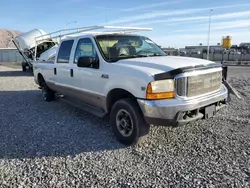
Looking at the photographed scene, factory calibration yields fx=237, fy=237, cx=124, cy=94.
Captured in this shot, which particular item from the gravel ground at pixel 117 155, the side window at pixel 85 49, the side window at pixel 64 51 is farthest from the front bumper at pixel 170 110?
the side window at pixel 64 51

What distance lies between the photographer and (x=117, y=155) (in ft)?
12.8

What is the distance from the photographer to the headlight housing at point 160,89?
3.63 m

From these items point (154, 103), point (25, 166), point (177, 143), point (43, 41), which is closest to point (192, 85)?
point (154, 103)

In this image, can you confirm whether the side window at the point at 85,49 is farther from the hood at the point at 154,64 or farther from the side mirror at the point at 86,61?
the hood at the point at 154,64

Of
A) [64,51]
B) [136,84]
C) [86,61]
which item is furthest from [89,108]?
[64,51]

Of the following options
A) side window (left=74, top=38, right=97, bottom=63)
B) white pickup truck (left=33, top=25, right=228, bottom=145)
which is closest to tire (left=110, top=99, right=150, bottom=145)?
white pickup truck (left=33, top=25, right=228, bottom=145)

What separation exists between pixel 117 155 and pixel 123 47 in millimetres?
2284

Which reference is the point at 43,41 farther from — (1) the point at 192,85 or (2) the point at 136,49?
(1) the point at 192,85

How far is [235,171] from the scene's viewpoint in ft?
10.8

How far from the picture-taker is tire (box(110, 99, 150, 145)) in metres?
3.97

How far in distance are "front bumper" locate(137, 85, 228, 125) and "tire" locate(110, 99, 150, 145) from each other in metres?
0.21

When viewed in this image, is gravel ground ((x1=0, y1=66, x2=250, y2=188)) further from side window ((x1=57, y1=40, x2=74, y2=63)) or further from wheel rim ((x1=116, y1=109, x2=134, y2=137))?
side window ((x1=57, y1=40, x2=74, y2=63))

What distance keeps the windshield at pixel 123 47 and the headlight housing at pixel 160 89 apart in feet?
4.11

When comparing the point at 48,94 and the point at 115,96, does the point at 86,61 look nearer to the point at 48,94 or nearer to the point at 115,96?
the point at 115,96
